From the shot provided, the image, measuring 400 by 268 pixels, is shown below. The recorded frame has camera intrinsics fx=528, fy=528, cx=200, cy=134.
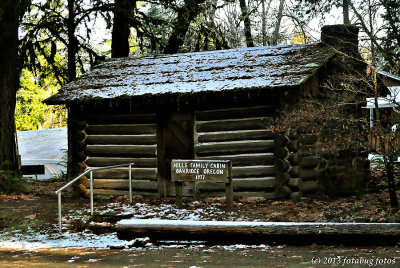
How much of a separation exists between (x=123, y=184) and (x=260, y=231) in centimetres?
701

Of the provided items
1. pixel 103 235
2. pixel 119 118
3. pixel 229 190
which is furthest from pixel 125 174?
pixel 103 235

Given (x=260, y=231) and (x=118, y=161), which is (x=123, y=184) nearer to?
(x=118, y=161)

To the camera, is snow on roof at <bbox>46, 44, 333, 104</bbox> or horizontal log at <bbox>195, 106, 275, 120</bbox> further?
horizontal log at <bbox>195, 106, 275, 120</bbox>

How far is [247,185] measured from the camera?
44.2 feet

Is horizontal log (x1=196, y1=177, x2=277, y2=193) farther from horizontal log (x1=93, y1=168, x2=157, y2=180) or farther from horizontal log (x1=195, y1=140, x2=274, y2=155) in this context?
horizontal log (x1=93, y1=168, x2=157, y2=180)

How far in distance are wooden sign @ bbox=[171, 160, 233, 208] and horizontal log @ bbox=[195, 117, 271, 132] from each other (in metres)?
2.00

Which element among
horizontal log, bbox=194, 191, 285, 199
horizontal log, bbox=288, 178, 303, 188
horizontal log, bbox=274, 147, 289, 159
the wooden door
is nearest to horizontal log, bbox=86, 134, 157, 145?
the wooden door

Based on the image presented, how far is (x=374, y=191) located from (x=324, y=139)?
218 centimetres

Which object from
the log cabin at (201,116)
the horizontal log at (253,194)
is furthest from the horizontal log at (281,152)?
the horizontal log at (253,194)

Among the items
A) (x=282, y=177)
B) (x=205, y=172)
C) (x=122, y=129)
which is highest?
(x=122, y=129)

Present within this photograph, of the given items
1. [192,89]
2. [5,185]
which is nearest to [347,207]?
[192,89]

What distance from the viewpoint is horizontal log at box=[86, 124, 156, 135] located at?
1446 cm

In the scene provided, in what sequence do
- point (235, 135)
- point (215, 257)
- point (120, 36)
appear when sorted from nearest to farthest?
1. point (215, 257)
2. point (235, 135)
3. point (120, 36)

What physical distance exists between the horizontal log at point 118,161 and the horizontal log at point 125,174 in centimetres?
14
